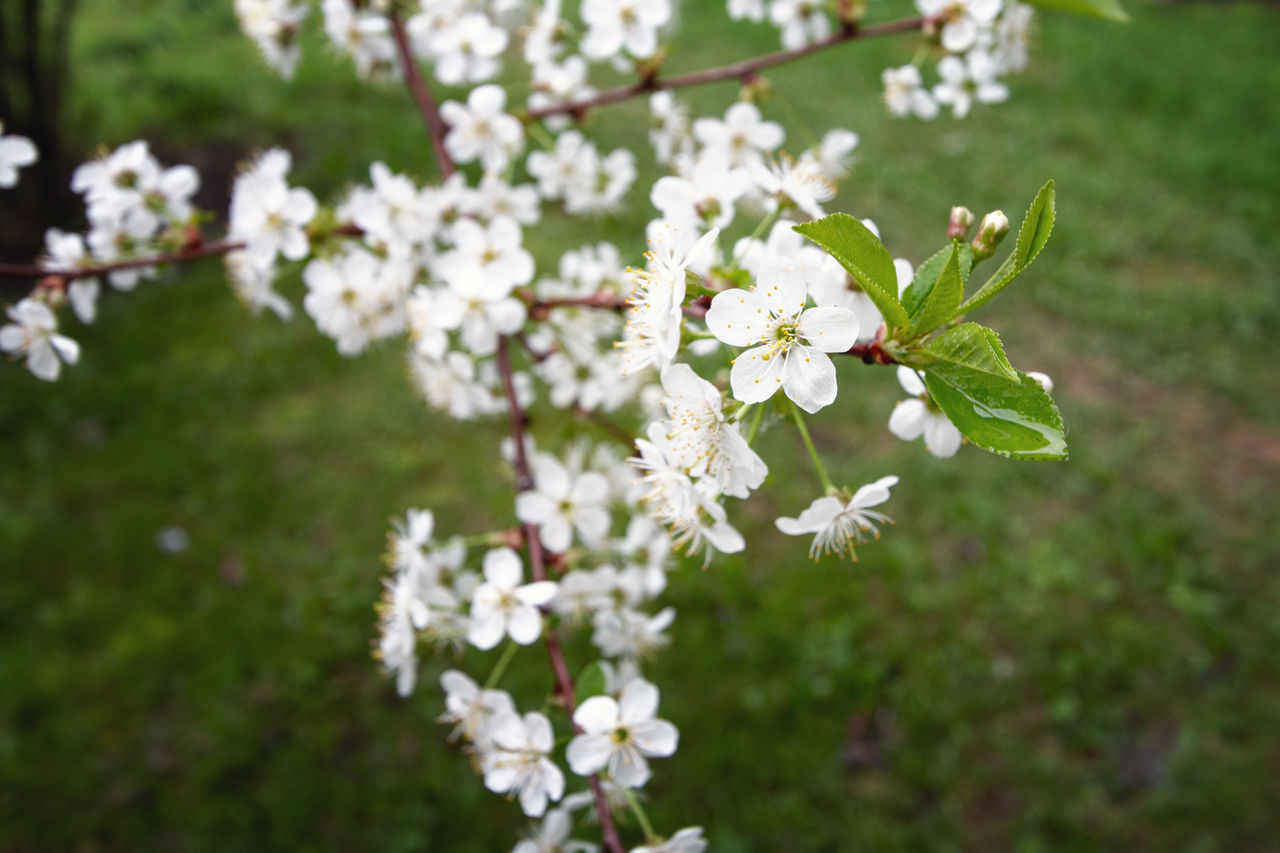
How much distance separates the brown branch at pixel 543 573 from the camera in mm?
1127

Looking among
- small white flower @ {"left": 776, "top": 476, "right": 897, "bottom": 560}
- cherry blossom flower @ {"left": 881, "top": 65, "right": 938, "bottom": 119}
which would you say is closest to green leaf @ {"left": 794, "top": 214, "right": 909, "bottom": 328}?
small white flower @ {"left": 776, "top": 476, "right": 897, "bottom": 560}

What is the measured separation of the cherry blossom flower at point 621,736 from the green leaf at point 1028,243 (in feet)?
2.11

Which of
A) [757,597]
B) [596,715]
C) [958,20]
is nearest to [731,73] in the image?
[958,20]

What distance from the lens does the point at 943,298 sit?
857 mm

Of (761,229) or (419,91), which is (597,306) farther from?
(419,91)

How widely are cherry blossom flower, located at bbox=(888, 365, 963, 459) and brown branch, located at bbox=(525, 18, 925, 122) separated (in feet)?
2.80

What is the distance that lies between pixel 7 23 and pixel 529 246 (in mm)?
2936

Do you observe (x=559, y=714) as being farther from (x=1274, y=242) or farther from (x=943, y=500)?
(x=1274, y=242)

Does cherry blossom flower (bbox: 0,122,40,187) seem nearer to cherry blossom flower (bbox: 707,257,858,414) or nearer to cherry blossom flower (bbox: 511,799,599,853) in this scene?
cherry blossom flower (bbox: 707,257,858,414)

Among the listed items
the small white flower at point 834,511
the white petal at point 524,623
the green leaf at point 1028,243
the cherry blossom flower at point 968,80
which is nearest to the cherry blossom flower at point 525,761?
the white petal at point 524,623

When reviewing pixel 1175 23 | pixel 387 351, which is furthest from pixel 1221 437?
pixel 1175 23

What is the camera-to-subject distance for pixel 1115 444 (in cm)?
394

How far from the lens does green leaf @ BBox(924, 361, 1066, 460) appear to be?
2.53ft

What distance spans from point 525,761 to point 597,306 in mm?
692
